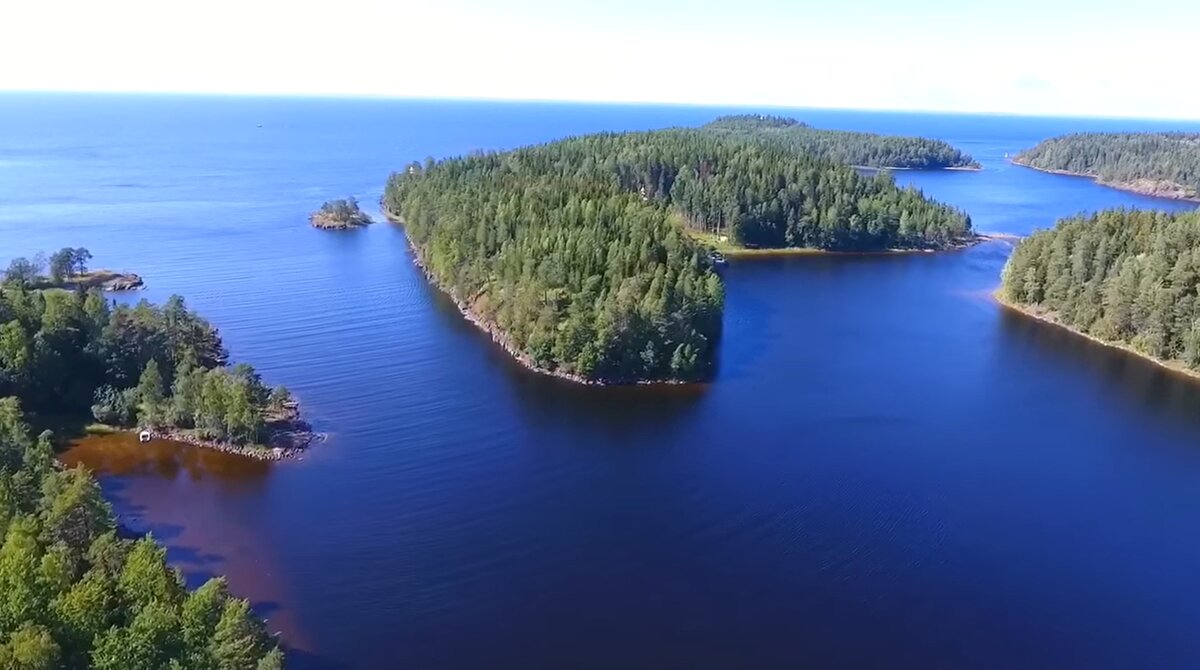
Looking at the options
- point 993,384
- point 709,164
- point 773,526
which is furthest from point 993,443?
point 709,164

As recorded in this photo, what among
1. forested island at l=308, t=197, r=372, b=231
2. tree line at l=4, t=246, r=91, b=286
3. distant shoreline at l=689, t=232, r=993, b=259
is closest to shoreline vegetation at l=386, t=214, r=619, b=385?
forested island at l=308, t=197, r=372, b=231

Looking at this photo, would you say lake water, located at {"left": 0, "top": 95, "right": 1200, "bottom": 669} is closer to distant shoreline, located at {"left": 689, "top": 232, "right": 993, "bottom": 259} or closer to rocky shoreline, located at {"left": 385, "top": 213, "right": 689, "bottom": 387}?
rocky shoreline, located at {"left": 385, "top": 213, "right": 689, "bottom": 387}

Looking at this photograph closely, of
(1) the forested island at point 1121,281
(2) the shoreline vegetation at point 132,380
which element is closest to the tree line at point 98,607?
(2) the shoreline vegetation at point 132,380

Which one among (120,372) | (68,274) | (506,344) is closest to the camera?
(120,372)

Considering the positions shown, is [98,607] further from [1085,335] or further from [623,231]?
[1085,335]

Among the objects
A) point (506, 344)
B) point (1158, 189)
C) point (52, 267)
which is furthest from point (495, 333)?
point (1158, 189)

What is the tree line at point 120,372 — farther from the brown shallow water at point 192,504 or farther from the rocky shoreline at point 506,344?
the rocky shoreline at point 506,344
